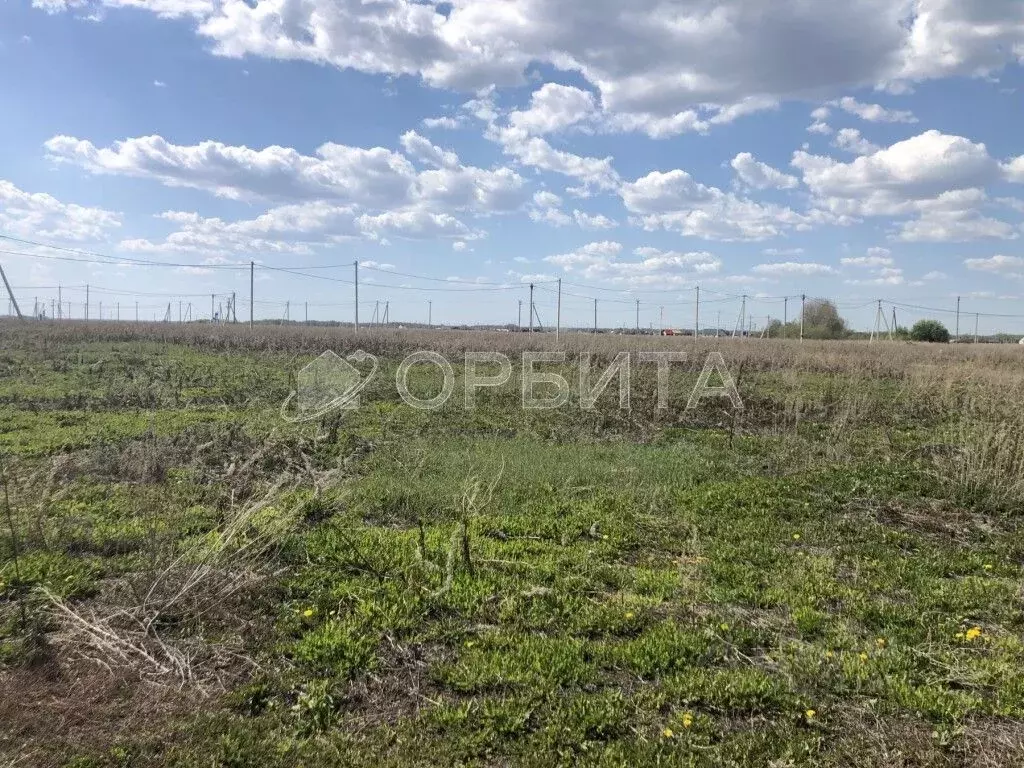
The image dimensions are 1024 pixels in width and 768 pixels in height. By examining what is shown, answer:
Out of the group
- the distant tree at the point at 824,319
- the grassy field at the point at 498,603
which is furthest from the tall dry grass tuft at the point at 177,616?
the distant tree at the point at 824,319

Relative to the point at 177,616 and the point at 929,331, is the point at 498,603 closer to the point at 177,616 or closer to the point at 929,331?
the point at 177,616

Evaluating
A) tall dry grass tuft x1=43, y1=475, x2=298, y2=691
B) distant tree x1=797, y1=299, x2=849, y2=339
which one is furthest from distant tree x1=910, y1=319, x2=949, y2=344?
tall dry grass tuft x1=43, y1=475, x2=298, y2=691

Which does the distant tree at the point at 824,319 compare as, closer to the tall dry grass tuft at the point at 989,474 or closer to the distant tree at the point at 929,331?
the distant tree at the point at 929,331

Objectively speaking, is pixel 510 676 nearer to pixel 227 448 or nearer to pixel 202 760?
pixel 202 760

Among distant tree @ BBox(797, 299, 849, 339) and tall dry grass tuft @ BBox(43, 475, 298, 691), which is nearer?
tall dry grass tuft @ BBox(43, 475, 298, 691)

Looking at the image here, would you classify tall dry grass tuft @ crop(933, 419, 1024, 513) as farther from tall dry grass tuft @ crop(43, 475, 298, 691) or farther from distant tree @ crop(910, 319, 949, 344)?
distant tree @ crop(910, 319, 949, 344)

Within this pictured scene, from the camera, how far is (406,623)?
4043mm

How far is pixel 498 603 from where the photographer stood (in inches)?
172

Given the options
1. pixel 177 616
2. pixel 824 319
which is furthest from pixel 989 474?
pixel 824 319

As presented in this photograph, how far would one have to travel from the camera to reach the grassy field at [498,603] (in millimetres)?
3045

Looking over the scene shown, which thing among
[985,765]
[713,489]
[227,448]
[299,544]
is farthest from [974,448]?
[227,448]

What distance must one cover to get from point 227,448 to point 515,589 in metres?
5.38

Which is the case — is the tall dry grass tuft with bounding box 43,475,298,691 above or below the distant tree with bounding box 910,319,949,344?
below

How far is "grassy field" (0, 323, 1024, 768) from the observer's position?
3.04 meters
